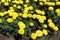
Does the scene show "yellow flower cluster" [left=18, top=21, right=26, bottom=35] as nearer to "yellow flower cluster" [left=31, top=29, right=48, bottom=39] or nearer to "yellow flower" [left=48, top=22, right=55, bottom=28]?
"yellow flower cluster" [left=31, top=29, right=48, bottom=39]

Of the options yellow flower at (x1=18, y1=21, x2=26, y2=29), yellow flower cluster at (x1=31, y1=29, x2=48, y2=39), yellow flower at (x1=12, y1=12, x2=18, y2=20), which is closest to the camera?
yellow flower cluster at (x1=31, y1=29, x2=48, y2=39)

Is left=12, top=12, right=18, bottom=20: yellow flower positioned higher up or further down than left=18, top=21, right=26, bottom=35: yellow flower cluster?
higher up

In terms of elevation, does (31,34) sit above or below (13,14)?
below

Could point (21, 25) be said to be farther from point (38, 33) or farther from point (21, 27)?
point (38, 33)

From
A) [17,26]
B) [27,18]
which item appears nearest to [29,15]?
[27,18]

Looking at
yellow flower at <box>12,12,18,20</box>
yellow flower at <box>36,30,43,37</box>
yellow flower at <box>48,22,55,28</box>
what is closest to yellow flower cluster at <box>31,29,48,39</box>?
yellow flower at <box>36,30,43,37</box>

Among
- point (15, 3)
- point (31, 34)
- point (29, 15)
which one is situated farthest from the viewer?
point (15, 3)

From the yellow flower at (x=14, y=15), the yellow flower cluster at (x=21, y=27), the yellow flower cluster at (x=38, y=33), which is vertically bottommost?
the yellow flower cluster at (x=38, y=33)

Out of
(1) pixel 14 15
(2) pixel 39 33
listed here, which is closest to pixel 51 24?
(2) pixel 39 33

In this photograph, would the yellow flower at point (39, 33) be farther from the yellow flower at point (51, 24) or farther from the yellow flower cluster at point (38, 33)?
the yellow flower at point (51, 24)

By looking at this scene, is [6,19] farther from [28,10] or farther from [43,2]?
[43,2]

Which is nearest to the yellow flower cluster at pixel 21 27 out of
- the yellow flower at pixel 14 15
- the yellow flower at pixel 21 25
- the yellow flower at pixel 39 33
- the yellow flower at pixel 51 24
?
the yellow flower at pixel 21 25
